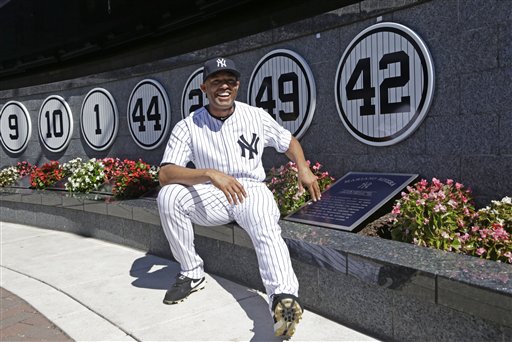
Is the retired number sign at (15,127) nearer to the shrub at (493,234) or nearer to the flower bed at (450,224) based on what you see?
the flower bed at (450,224)

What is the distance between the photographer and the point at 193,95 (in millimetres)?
6828

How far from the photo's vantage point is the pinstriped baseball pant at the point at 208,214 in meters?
3.30

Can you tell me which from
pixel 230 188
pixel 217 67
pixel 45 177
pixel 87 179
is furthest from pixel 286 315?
pixel 45 177

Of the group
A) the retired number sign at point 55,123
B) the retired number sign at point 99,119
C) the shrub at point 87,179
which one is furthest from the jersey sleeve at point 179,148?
the retired number sign at point 55,123

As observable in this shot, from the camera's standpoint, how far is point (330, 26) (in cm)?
504

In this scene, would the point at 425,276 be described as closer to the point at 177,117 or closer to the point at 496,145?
the point at 496,145

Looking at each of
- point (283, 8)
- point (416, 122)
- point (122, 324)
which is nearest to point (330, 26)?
point (283, 8)

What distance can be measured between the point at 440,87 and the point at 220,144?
6.65 feet

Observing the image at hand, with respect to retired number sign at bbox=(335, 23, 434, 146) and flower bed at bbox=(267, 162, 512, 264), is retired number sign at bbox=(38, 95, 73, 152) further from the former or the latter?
flower bed at bbox=(267, 162, 512, 264)

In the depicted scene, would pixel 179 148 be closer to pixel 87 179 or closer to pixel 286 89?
pixel 286 89

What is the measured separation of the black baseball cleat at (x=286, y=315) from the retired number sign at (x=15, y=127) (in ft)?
28.2

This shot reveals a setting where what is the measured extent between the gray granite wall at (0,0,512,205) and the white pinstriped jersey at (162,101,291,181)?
1582mm

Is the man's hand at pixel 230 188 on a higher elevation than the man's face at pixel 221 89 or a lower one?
lower

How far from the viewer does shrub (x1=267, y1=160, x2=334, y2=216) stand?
450cm
